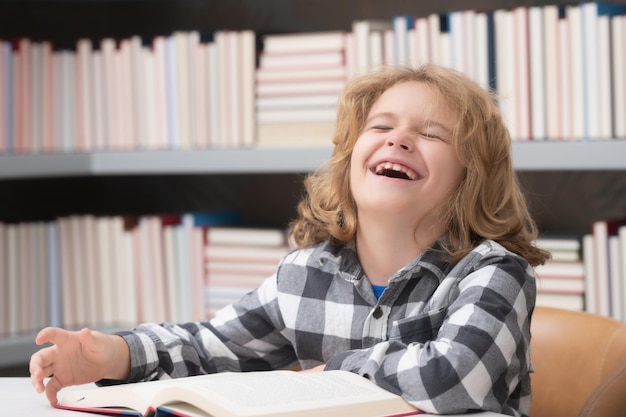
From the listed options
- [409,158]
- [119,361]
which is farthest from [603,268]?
[119,361]

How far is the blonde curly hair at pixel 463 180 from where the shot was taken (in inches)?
51.1

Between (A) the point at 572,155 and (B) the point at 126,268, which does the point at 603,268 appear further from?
(B) the point at 126,268

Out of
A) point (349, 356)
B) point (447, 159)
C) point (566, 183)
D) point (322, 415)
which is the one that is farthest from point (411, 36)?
point (322, 415)

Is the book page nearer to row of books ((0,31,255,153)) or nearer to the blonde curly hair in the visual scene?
the blonde curly hair

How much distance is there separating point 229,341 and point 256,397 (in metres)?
0.42

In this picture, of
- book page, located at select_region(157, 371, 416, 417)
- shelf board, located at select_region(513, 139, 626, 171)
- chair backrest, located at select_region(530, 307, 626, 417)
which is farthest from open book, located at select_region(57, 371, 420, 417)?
shelf board, located at select_region(513, 139, 626, 171)

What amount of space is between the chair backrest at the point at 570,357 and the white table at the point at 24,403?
44 cm

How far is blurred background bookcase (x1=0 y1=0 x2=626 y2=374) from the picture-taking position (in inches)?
88.1

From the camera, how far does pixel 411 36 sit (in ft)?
6.97

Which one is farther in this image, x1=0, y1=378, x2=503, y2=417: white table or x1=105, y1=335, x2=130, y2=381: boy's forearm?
x1=105, y1=335, x2=130, y2=381: boy's forearm

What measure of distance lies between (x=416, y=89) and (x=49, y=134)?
4.50 feet

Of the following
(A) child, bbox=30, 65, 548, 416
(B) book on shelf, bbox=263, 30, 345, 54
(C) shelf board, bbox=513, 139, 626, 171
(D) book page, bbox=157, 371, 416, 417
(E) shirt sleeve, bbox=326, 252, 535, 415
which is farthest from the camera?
(B) book on shelf, bbox=263, 30, 345, 54

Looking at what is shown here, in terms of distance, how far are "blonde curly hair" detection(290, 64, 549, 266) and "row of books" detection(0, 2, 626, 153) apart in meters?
0.65

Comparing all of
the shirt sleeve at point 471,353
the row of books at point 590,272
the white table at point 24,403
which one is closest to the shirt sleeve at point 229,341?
the white table at point 24,403
